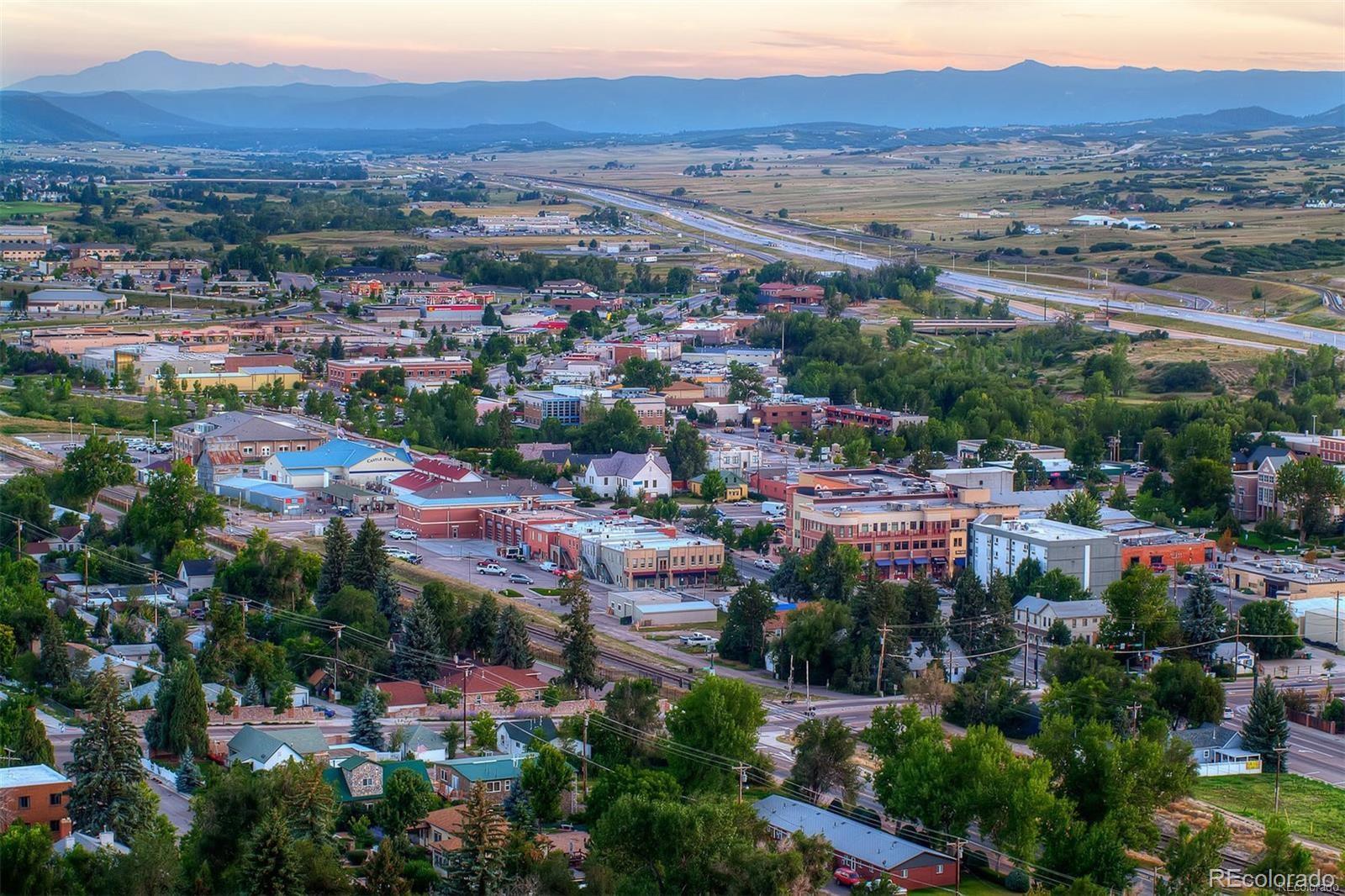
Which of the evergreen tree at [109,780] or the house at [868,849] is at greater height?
the evergreen tree at [109,780]

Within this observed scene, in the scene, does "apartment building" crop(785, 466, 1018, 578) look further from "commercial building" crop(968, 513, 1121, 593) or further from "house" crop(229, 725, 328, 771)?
"house" crop(229, 725, 328, 771)

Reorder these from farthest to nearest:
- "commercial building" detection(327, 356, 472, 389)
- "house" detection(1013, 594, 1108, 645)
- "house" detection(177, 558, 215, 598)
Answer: "commercial building" detection(327, 356, 472, 389)
"house" detection(177, 558, 215, 598)
"house" detection(1013, 594, 1108, 645)

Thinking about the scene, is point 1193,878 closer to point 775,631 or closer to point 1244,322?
point 775,631

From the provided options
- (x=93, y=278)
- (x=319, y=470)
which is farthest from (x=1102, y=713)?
(x=93, y=278)

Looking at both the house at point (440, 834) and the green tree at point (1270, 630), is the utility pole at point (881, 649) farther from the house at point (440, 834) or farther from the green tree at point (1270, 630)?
the house at point (440, 834)

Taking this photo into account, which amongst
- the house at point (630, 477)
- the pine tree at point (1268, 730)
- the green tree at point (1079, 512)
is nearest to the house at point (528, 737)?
the pine tree at point (1268, 730)

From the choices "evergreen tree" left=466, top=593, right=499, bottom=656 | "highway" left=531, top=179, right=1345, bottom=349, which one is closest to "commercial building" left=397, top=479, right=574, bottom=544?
"evergreen tree" left=466, top=593, right=499, bottom=656

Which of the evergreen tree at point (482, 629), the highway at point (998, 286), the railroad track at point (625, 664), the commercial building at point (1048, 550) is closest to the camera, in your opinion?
the railroad track at point (625, 664)
